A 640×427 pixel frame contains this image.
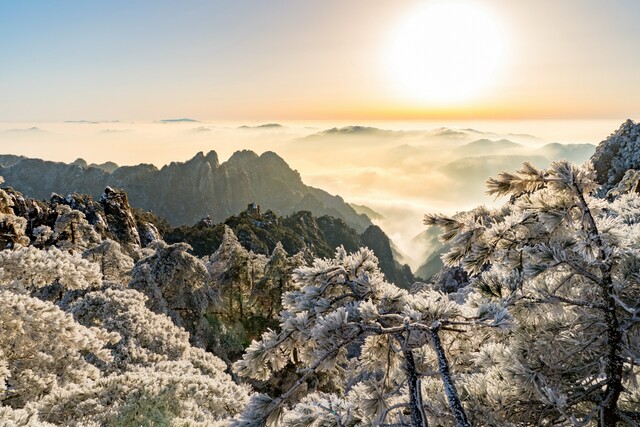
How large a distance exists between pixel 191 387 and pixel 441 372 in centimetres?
606

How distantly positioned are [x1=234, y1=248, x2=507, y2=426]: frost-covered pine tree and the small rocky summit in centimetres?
5398

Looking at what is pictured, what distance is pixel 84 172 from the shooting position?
179 metres

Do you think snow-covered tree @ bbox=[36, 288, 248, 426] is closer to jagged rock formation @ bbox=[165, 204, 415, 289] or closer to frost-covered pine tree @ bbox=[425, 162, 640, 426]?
frost-covered pine tree @ bbox=[425, 162, 640, 426]

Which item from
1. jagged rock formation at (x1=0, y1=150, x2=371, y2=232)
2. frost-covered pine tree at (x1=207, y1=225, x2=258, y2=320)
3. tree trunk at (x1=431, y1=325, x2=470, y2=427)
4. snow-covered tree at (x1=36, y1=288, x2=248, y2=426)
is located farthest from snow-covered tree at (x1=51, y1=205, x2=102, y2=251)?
Answer: jagged rock formation at (x1=0, y1=150, x2=371, y2=232)

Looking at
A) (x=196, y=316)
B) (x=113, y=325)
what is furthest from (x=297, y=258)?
(x=113, y=325)

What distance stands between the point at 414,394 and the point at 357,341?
2.19 ft

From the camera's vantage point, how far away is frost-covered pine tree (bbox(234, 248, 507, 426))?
3.02 metres

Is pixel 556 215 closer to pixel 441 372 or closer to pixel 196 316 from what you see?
pixel 441 372

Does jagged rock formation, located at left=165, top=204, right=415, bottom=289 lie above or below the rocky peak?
below

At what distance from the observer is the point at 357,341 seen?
3551mm

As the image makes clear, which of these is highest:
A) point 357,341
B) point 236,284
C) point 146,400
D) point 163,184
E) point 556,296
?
point 556,296

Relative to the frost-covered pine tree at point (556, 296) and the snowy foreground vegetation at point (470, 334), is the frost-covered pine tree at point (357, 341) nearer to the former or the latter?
the snowy foreground vegetation at point (470, 334)

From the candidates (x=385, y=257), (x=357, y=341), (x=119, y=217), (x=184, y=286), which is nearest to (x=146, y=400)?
(x=357, y=341)

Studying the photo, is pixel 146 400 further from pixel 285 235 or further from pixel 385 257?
pixel 385 257
